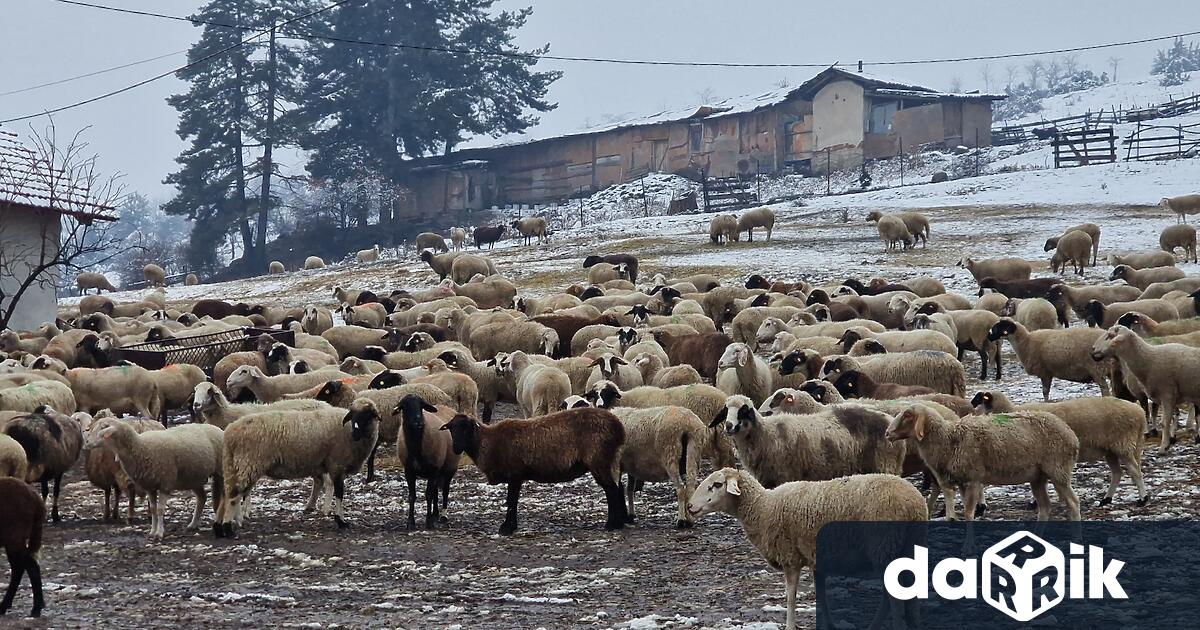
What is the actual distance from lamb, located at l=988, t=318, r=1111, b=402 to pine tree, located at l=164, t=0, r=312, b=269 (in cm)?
5921

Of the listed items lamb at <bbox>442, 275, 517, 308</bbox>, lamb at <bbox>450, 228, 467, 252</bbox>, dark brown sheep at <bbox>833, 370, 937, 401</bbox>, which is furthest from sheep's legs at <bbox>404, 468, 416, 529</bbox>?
lamb at <bbox>450, 228, 467, 252</bbox>

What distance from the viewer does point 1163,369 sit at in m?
13.8

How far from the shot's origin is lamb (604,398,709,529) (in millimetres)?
12539

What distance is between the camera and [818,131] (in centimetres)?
6931

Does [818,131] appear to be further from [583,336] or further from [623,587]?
[623,587]

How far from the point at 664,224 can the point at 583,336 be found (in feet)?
93.9

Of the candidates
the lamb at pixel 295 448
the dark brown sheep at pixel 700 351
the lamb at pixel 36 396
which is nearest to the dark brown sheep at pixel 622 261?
the dark brown sheep at pixel 700 351

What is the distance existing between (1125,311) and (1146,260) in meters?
11.0

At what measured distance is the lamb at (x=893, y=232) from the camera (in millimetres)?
38094

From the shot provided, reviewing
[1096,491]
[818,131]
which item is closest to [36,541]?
[1096,491]

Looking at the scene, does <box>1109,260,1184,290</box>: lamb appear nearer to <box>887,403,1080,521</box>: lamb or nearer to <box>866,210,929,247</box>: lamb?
<box>866,210,929,247</box>: lamb

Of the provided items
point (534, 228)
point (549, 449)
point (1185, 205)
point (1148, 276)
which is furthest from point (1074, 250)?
point (534, 228)

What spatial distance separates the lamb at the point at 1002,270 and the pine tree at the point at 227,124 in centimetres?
4891

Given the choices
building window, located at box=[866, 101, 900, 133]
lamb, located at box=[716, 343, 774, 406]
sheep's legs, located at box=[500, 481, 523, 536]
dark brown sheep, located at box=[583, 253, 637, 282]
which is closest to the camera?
sheep's legs, located at box=[500, 481, 523, 536]
